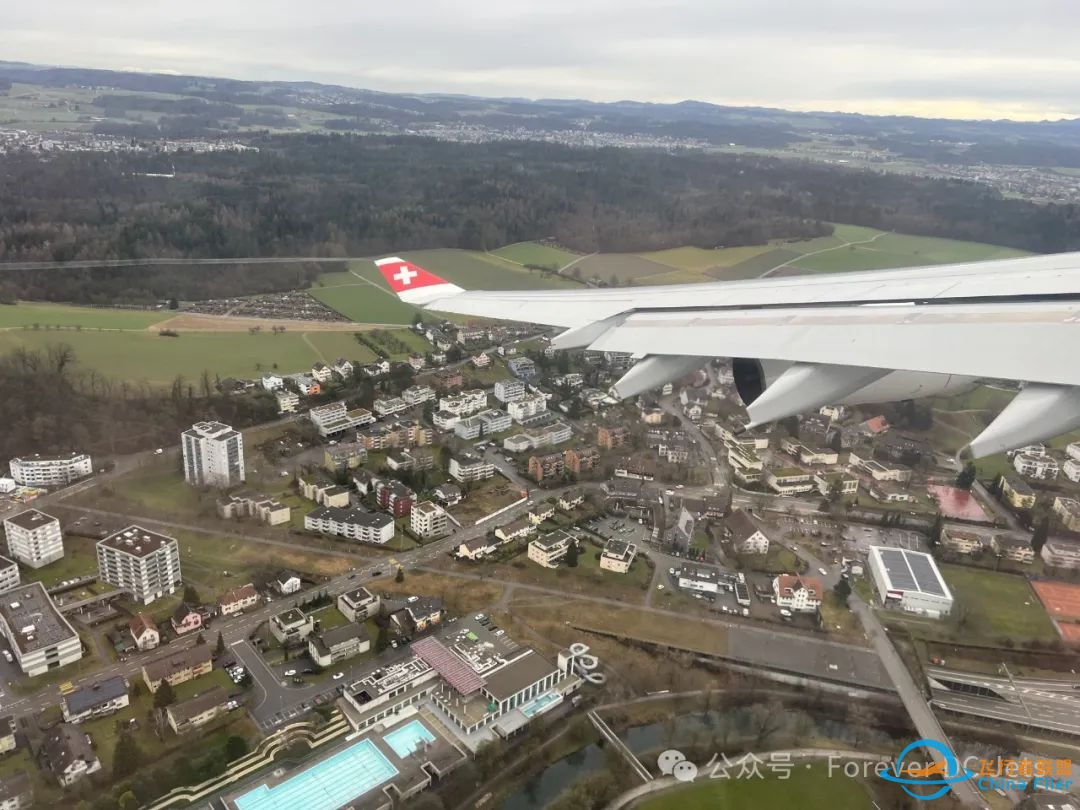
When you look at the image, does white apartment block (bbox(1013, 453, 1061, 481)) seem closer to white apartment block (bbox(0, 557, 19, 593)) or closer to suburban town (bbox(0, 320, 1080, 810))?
suburban town (bbox(0, 320, 1080, 810))

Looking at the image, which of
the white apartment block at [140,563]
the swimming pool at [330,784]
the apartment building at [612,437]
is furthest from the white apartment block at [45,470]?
the apartment building at [612,437]

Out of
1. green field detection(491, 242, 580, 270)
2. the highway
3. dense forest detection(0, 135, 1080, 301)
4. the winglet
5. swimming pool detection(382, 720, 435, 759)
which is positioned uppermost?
the winglet

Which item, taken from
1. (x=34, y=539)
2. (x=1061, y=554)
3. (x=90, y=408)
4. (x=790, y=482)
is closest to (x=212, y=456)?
(x=34, y=539)

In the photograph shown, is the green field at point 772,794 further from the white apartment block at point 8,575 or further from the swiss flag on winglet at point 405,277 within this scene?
the white apartment block at point 8,575

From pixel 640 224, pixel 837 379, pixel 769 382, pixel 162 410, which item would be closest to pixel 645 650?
pixel 769 382

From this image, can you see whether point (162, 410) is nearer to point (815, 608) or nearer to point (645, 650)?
point (645, 650)

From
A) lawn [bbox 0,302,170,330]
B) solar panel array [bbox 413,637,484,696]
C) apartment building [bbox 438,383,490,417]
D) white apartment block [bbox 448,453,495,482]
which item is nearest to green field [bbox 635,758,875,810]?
solar panel array [bbox 413,637,484,696]
